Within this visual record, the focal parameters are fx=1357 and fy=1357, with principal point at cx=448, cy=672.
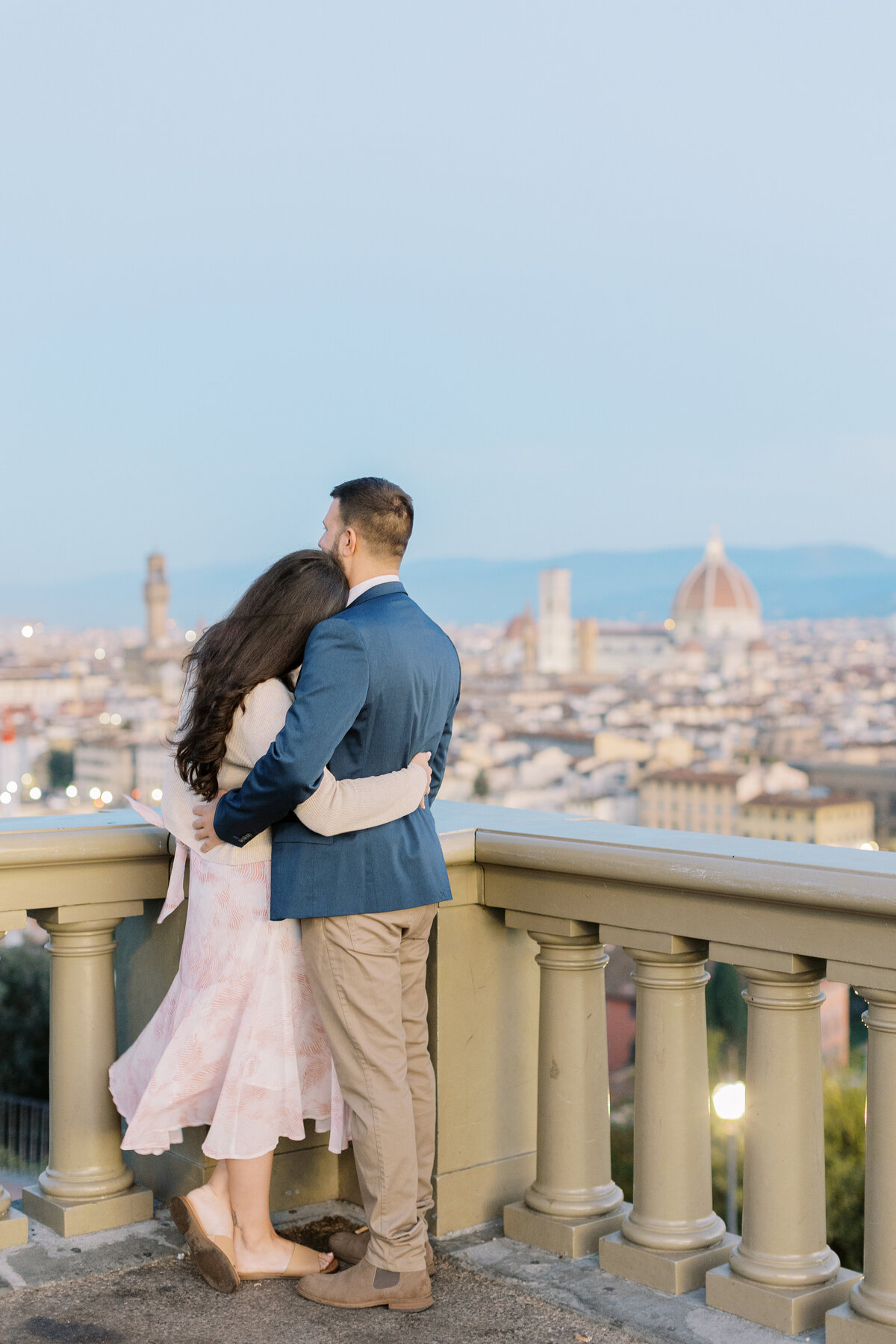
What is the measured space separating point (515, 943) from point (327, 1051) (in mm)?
461

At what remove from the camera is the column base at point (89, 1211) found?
8.39ft

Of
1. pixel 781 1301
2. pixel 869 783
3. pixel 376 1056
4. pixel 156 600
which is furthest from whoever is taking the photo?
pixel 156 600

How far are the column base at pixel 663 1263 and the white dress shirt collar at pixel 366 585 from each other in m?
1.20

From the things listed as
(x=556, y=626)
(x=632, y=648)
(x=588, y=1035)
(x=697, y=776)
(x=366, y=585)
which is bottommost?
(x=697, y=776)

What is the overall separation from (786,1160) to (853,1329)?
0.25 meters

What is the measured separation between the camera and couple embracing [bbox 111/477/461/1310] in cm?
216

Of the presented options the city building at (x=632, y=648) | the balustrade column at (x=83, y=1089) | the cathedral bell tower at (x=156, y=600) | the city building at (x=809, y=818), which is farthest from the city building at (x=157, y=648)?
the balustrade column at (x=83, y=1089)

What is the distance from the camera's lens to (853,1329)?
1.98m

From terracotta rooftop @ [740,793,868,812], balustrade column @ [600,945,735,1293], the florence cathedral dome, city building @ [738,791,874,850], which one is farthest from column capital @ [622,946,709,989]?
the florence cathedral dome

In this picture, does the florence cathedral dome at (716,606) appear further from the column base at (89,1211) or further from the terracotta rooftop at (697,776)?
the column base at (89,1211)

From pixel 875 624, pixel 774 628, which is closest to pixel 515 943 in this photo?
pixel 875 624

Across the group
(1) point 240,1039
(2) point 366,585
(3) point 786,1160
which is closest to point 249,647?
(2) point 366,585

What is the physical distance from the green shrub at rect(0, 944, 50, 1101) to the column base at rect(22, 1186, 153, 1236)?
2370 cm

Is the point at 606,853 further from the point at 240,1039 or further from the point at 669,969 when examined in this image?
the point at 240,1039
